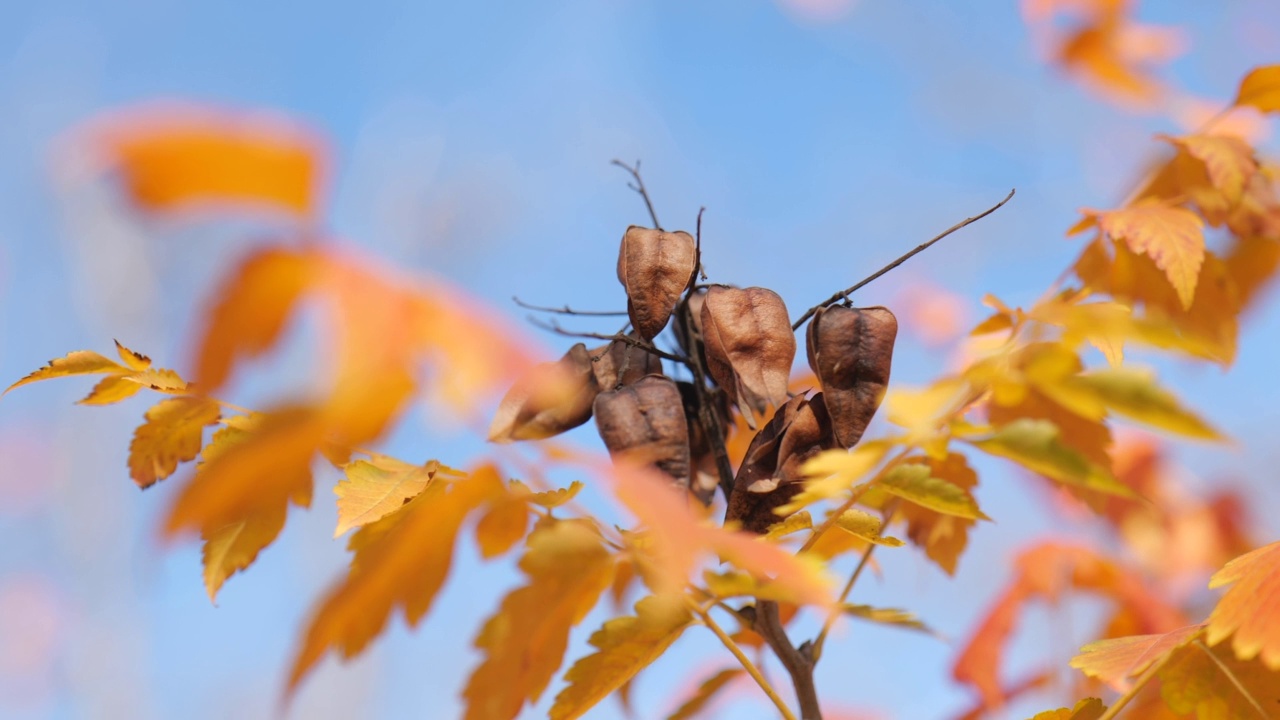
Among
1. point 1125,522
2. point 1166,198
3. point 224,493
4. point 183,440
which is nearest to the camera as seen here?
point 224,493

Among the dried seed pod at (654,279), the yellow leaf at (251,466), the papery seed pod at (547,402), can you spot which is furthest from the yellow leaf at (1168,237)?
the yellow leaf at (251,466)

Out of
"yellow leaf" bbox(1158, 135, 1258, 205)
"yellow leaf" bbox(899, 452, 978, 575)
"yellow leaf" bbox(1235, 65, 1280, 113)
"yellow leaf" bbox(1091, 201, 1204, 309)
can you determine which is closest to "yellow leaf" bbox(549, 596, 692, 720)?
"yellow leaf" bbox(899, 452, 978, 575)

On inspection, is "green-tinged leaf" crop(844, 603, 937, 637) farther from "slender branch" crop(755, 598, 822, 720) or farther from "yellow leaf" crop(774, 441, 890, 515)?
"yellow leaf" crop(774, 441, 890, 515)

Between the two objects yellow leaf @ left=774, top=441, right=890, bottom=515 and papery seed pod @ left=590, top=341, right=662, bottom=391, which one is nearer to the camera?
yellow leaf @ left=774, top=441, right=890, bottom=515

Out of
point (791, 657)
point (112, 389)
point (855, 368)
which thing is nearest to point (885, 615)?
point (791, 657)

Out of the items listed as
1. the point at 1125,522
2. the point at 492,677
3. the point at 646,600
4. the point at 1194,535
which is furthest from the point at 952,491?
the point at 1194,535

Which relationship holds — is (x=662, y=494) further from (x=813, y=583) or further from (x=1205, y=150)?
(x=1205, y=150)
